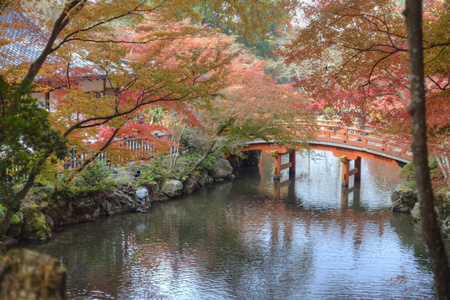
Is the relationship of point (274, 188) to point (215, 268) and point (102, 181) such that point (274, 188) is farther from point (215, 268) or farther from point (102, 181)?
point (215, 268)

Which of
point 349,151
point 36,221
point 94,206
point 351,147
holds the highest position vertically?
point 351,147

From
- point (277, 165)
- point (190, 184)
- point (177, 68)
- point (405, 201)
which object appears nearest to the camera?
point (177, 68)

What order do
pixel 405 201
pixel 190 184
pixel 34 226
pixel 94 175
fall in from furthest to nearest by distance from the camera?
pixel 190 184 → pixel 405 201 → pixel 94 175 → pixel 34 226

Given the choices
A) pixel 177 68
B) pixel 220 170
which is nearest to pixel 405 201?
pixel 220 170

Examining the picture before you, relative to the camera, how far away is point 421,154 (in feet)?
12.2

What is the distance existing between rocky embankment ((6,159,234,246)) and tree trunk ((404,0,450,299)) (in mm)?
8952

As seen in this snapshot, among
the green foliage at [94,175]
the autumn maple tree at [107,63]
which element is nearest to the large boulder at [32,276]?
the autumn maple tree at [107,63]

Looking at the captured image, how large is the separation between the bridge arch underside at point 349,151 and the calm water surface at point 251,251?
1536mm

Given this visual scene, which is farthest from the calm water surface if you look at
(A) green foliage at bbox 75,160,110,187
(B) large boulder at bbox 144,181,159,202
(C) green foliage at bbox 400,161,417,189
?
(A) green foliage at bbox 75,160,110,187

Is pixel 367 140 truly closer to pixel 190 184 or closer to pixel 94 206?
pixel 190 184

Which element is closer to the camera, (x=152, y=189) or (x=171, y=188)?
(x=152, y=189)

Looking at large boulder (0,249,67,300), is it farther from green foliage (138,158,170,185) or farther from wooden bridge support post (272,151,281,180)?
wooden bridge support post (272,151,281,180)

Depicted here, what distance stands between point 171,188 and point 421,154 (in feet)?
41.3

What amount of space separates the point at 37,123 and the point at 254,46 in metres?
26.7
